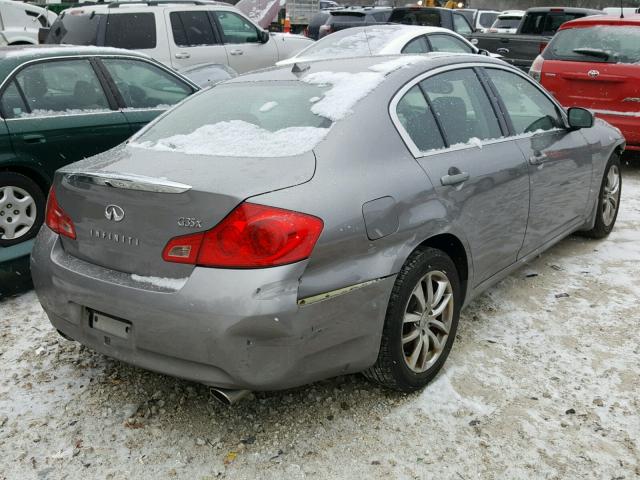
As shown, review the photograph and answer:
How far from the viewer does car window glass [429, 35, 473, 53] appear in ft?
27.7

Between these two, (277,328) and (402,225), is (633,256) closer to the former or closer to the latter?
(402,225)

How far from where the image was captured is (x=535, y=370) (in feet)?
10.6

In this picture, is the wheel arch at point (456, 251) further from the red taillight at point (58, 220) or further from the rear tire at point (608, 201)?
the rear tire at point (608, 201)

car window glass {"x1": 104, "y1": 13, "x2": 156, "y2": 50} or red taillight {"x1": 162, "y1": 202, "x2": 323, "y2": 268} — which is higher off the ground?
car window glass {"x1": 104, "y1": 13, "x2": 156, "y2": 50}

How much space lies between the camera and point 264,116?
307 cm

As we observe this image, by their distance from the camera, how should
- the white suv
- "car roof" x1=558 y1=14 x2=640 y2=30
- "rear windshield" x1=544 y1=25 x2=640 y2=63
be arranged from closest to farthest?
"rear windshield" x1=544 y1=25 x2=640 y2=63, "car roof" x1=558 y1=14 x2=640 y2=30, the white suv

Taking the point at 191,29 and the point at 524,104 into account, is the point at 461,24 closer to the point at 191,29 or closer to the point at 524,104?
the point at 191,29

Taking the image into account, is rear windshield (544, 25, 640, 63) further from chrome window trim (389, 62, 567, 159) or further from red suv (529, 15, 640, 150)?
chrome window trim (389, 62, 567, 159)

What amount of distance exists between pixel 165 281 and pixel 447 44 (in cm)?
718

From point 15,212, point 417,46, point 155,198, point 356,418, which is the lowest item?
point 356,418

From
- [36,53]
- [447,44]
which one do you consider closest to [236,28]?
[447,44]

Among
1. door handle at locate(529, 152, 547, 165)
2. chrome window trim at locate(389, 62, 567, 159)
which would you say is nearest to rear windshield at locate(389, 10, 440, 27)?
chrome window trim at locate(389, 62, 567, 159)

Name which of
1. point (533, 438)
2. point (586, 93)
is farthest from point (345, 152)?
point (586, 93)

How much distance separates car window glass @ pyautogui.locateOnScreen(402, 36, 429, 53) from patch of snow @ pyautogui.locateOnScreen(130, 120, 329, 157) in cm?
546
